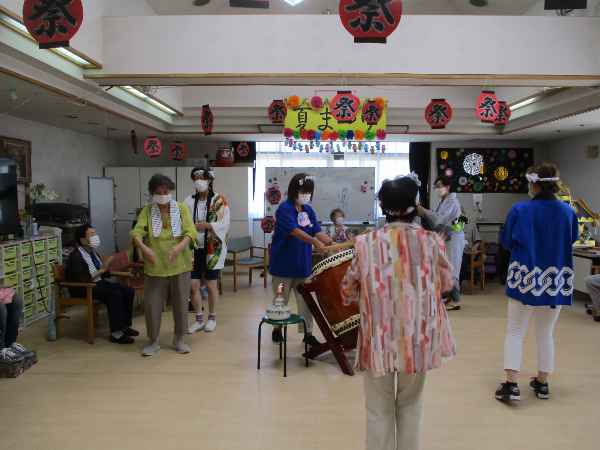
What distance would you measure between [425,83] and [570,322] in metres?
2.85

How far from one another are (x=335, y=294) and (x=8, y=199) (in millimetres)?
3400

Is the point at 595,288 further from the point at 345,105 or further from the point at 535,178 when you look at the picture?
the point at 345,105

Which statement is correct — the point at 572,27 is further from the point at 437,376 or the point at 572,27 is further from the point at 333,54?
the point at 437,376

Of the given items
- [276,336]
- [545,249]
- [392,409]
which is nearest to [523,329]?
[545,249]

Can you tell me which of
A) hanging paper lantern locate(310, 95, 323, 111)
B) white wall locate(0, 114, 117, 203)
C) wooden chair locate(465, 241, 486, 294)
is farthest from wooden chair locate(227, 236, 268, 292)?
wooden chair locate(465, 241, 486, 294)

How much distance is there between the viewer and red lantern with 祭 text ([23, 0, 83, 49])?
2787 mm

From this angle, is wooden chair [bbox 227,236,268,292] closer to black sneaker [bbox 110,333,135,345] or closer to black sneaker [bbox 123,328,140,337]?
black sneaker [bbox 123,328,140,337]

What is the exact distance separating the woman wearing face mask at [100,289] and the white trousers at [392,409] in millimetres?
2901

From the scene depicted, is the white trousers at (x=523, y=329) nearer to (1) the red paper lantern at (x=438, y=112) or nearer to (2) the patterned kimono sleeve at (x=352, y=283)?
(2) the patterned kimono sleeve at (x=352, y=283)

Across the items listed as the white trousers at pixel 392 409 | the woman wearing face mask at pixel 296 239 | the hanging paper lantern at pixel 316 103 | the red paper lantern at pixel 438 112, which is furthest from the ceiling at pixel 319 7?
the white trousers at pixel 392 409

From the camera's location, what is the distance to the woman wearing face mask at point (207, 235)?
14.3ft

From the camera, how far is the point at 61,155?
6836mm

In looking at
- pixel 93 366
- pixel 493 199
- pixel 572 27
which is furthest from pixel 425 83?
pixel 493 199

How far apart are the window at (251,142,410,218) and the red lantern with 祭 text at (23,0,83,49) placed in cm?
628
